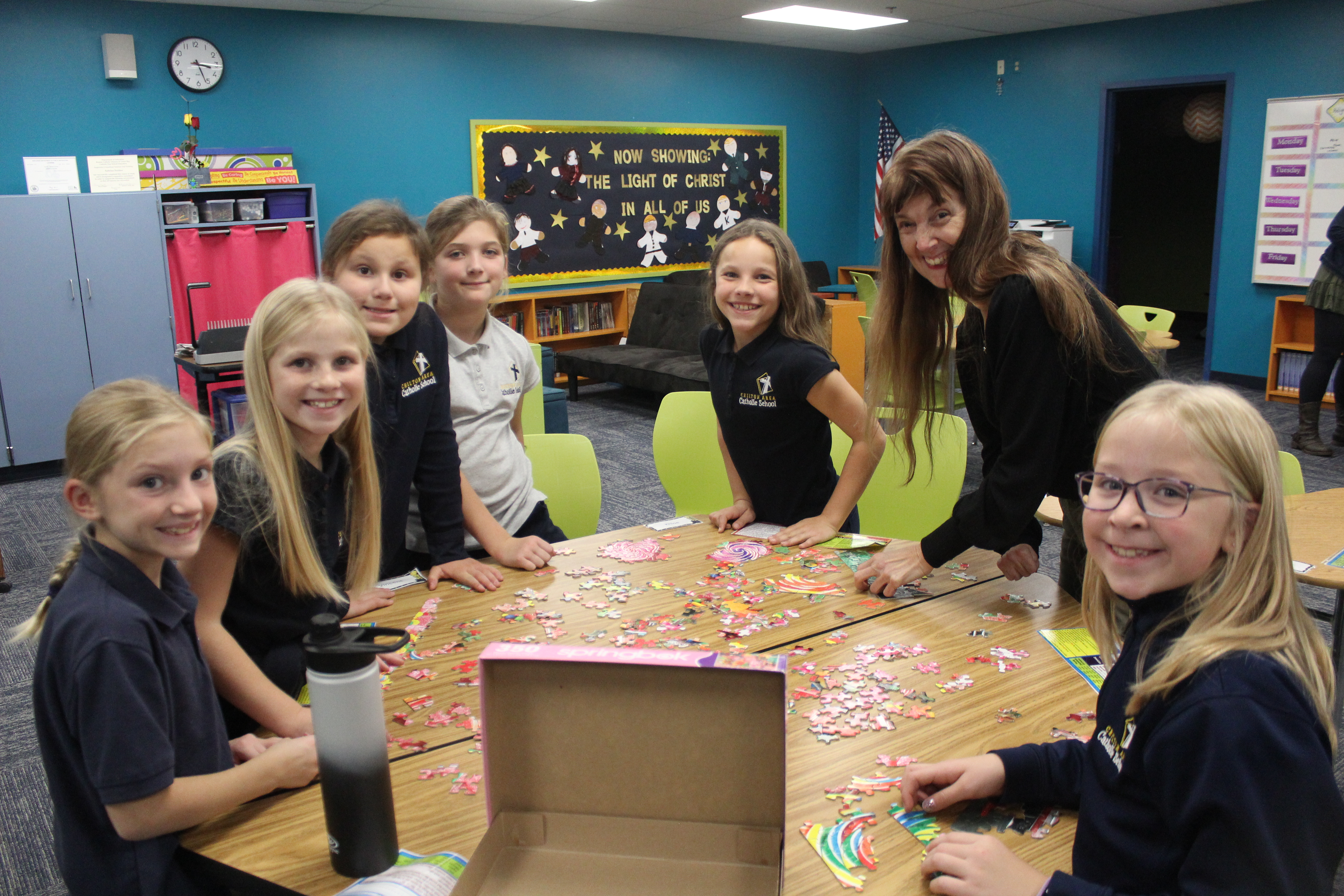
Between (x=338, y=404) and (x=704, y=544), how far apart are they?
1.00 metres

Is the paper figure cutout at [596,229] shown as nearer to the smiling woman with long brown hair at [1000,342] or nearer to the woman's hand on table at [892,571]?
the smiling woman with long brown hair at [1000,342]

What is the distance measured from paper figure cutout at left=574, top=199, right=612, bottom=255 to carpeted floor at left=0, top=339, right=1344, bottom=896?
1.31 meters

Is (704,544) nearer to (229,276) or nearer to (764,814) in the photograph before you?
(764,814)

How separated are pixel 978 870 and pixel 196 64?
7570 millimetres

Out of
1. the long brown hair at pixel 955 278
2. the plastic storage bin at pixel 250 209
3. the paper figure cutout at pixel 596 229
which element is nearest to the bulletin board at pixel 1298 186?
the paper figure cutout at pixel 596 229

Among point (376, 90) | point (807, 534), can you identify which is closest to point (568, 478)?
point (807, 534)

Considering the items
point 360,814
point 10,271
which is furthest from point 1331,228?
point 10,271

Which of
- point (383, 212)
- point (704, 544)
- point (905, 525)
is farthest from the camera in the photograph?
point (905, 525)

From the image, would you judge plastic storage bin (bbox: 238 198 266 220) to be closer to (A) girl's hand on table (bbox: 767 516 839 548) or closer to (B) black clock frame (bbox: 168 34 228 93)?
(B) black clock frame (bbox: 168 34 228 93)

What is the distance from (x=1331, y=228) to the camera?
6.02 metres

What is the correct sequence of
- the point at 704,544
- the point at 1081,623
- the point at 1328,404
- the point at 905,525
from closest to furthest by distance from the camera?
the point at 1081,623, the point at 704,544, the point at 905,525, the point at 1328,404

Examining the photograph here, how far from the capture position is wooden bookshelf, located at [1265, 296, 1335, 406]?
7.57 metres

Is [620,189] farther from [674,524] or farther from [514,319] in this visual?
[674,524]

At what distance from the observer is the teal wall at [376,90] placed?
6.47 m
